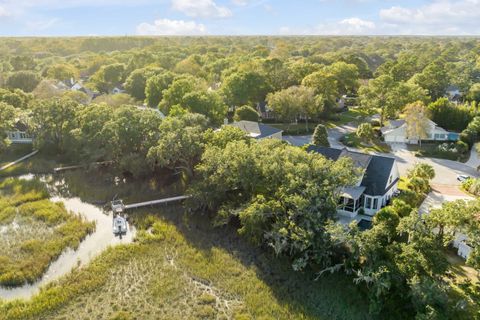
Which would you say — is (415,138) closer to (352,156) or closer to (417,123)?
(417,123)

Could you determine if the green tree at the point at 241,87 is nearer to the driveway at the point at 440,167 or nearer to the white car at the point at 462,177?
the driveway at the point at 440,167

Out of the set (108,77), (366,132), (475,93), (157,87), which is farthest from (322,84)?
(108,77)

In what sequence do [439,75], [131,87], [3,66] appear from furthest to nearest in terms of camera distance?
[3,66]
[131,87]
[439,75]

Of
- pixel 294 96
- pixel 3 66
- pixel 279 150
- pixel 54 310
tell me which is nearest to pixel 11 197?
pixel 54 310

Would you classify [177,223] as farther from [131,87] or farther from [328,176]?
[131,87]

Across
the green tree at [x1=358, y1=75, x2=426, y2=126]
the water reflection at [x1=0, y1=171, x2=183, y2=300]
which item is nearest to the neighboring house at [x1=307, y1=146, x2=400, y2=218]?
the water reflection at [x1=0, y1=171, x2=183, y2=300]

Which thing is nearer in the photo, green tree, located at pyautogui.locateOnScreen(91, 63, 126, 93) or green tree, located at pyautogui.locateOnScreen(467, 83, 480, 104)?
green tree, located at pyautogui.locateOnScreen(467, 83, 480, 104)

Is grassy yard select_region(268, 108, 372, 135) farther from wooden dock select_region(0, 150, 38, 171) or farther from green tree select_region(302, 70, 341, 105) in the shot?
wooden dock select_region(0, 150, 38, 171)
